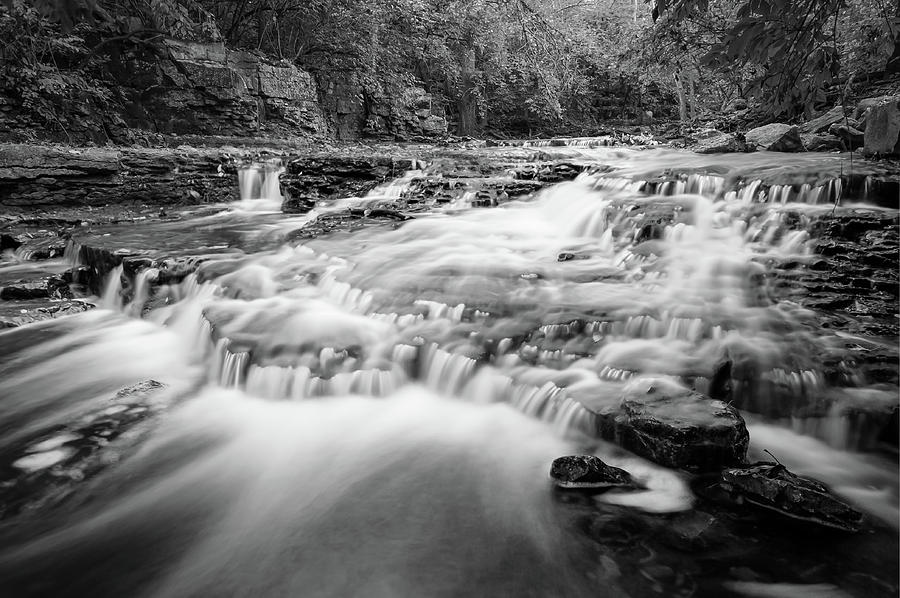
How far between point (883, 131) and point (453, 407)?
7283 mm

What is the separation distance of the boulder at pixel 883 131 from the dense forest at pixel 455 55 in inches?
32.5

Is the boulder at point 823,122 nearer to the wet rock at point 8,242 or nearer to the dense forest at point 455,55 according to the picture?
the dense forest at point 455,55

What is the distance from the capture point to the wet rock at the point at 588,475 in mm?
2865

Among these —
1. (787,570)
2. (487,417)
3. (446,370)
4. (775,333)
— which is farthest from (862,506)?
(446,370)

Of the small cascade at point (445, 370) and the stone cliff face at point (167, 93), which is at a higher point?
the stone cliff face at point (167, 93)

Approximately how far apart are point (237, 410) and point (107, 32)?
13520 millimetres

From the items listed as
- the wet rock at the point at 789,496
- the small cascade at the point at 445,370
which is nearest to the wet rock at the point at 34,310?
the small cascade at the point at 445,370

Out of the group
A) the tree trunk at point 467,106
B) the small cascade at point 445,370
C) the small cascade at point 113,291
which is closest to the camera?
the small cascade at point 445,370

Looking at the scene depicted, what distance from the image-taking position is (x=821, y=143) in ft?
29.8

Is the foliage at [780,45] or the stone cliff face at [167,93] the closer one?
the foliage at [780,45]

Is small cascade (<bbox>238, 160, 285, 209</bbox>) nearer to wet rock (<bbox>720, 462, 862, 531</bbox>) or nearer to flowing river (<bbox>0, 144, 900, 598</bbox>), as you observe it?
flowing river (<bbox>0, 144, 900, 598</bbox>)

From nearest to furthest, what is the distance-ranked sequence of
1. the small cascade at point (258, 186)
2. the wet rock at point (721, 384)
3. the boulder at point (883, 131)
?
the wet rock at point (721, 384) → the boulder at point (883, 131) → the small cascade at point (258, 186)

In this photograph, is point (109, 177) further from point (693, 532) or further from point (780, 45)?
point (693, 532)

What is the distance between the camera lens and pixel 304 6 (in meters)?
15.6
